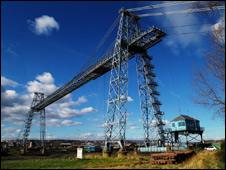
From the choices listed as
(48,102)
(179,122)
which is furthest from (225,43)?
(48,102)

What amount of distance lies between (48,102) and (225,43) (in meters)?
46.0

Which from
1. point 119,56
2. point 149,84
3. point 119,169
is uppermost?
point 119,56

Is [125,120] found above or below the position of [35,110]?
below

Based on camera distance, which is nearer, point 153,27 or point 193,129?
point 153,27

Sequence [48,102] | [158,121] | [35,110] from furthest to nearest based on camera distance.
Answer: [35,110], [48,102], [158,121]

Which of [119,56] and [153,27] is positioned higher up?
[153,27]

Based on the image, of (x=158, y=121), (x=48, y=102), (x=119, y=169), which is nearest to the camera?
(x=119, y=169)

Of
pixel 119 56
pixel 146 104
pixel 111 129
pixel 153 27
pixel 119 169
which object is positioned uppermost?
pixel 153 27

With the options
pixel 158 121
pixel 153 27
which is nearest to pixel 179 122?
pixel 158 121

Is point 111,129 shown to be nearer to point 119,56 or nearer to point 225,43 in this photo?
point 119,56

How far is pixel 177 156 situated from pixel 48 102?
42800 mm

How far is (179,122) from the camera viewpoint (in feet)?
142

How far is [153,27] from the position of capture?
1369 inches

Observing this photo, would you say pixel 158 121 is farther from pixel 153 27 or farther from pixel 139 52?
pixel 153 27
